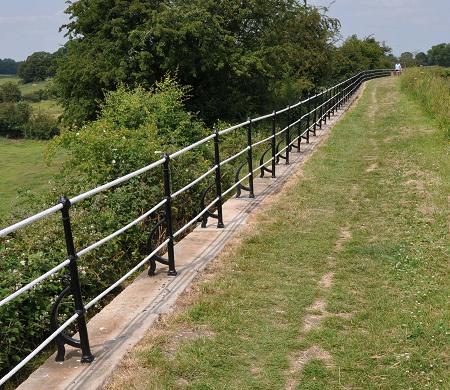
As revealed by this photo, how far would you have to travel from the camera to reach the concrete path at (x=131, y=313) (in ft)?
11.3

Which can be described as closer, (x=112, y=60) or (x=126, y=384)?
(x=126, y=384)

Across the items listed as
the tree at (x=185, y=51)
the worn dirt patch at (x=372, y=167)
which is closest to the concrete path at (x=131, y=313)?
the worn dirt patch at (x=372, y=167)

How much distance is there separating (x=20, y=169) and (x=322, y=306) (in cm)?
4594

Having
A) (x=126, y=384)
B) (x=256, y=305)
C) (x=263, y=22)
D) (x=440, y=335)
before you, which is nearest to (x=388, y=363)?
(x=440, y=335)

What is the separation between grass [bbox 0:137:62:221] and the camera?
3276 cm

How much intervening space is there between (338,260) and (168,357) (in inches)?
95.4

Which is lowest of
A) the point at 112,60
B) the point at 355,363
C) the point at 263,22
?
the point at 355,363

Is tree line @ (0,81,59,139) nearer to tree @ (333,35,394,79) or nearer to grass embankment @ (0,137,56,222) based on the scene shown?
grass embankment @ (0,137,56,222)

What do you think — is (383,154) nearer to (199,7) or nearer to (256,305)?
(256,305)

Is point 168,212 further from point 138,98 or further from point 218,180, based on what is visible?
point 138,98

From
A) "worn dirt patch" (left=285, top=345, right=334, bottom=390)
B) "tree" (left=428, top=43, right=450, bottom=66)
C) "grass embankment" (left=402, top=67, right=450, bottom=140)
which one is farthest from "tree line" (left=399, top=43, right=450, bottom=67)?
"worn dirt patch" (left=285, top=345, right=334, bottom=390)

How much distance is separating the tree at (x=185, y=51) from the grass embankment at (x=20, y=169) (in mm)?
4474

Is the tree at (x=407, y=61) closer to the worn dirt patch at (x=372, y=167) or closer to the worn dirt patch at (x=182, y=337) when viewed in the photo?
the worn dirt patch at (x=372, y=167)

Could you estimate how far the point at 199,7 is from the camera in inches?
872
